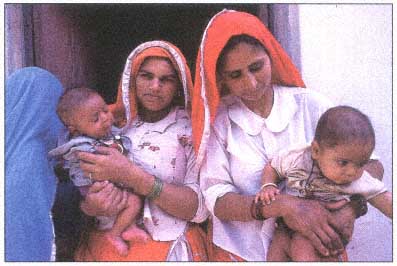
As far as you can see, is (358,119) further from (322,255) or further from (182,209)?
(182,209)

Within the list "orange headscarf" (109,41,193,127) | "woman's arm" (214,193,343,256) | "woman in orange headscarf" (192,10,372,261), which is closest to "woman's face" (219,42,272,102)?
"woman in orange headscarf" (192,10,372,261)

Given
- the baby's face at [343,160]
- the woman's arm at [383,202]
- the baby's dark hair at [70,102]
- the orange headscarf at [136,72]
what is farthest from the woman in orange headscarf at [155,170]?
the woman's arm at [383,202]

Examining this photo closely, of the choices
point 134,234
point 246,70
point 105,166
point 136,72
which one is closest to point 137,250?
point 134,234

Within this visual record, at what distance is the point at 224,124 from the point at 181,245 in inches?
18.4

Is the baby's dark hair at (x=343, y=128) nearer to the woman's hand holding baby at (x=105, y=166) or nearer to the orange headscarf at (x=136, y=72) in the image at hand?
the orange headscarf at (x=136, y=72)

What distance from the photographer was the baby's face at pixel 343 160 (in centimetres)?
218

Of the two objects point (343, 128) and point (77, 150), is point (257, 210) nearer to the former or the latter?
point (343, 128)

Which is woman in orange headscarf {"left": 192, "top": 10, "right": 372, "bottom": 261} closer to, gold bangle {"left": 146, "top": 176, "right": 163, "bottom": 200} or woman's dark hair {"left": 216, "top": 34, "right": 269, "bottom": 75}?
woman's dark hair {"left": 216, "top": 34, "right": 269, "bottom": 75}

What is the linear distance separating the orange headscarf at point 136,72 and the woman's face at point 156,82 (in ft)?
0.07

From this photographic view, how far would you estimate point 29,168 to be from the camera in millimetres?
2357

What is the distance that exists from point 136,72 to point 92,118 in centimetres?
25

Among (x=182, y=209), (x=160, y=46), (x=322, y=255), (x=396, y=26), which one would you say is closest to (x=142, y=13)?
(x=160, y=46)

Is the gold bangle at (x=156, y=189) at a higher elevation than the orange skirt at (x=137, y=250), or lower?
higher

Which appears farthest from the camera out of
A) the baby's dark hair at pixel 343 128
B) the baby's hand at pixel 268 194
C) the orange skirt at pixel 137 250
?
the orange skirt at pixel 137 250
